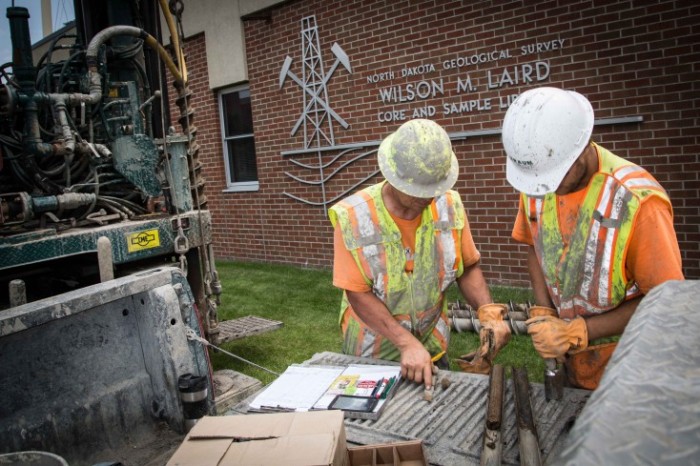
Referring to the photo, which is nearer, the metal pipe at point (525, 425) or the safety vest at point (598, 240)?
the metal pipe at point (525, 425)

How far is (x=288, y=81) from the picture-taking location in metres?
8.30

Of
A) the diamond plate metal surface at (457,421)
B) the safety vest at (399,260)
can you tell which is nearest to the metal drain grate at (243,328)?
the safety vest at (399,260)

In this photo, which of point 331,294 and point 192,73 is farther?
point 192,73

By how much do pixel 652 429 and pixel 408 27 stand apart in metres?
6.71

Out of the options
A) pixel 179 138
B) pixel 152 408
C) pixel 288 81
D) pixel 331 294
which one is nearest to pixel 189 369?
pixel 152 408

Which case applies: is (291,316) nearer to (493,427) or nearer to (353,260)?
(353,260)

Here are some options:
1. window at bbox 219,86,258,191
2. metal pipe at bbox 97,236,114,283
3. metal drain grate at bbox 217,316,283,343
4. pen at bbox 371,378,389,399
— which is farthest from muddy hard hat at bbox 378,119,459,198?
window at bbox 219,86,258,191

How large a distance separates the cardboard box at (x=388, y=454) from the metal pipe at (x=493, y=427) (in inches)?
7.8

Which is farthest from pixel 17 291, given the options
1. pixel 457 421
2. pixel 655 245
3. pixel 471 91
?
pixel 471 91

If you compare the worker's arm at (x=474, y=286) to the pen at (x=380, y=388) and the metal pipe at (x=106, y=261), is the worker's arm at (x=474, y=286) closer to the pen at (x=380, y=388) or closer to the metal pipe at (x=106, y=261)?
the pen at (x=380, y=388)

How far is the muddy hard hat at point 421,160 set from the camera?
2455 mm

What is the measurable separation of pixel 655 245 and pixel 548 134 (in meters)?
0.59

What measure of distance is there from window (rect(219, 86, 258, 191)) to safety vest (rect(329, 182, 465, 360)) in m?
6.74

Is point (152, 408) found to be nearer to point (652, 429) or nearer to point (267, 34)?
point (652, 429)
